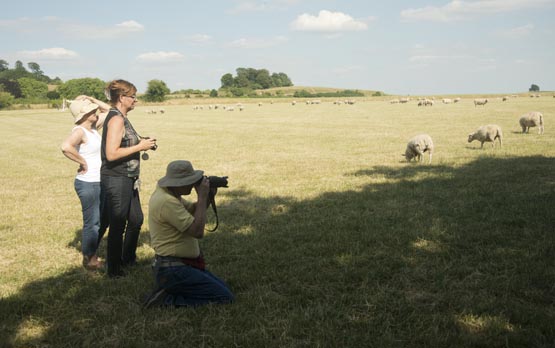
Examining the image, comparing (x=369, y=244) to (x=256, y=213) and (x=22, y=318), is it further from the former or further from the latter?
(x=22, y=318)

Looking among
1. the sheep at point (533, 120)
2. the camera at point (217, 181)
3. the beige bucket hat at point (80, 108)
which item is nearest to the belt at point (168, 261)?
the camera at point (217, 181)

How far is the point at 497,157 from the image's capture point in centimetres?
1444

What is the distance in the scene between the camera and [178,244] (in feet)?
16.1

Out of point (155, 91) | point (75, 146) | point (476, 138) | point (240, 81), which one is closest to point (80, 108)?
point (75, 146)

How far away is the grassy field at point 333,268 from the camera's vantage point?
430 cm

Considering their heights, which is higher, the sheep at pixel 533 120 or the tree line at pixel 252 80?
the tree line at pixel 252 80

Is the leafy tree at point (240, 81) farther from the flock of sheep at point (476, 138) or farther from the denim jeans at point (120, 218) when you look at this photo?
the denim jeans at point (120, 218)

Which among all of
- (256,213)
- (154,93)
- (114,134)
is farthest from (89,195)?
(154,93)

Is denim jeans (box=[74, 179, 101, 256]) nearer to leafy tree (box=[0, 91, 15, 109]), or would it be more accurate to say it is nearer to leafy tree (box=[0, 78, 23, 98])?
leafy tree (box=[0, 91, 15, 109])

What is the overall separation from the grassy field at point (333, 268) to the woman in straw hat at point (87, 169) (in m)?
0.53

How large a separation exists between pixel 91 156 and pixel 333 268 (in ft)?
13.1

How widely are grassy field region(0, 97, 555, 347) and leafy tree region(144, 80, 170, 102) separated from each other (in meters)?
110

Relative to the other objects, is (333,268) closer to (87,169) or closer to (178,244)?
(178,244)

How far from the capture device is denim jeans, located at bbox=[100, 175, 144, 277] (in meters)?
5.57
